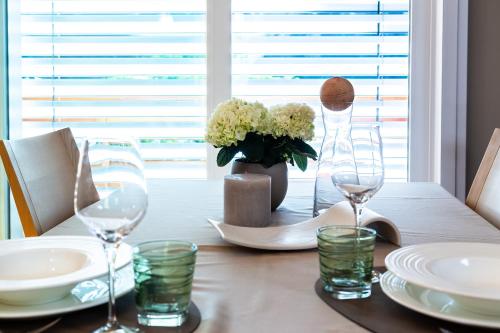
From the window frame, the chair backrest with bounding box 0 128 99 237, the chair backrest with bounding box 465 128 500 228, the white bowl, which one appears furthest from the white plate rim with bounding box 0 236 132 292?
Result: the window frame

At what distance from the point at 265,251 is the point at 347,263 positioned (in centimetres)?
32

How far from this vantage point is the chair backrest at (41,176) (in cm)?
154

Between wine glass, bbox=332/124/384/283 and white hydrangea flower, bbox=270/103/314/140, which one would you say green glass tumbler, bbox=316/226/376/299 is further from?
white hydrangea flower, bbox=270/103/314/140

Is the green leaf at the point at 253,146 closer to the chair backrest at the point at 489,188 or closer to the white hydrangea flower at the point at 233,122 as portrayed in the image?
the white hydrangea flower at the point at 233,122

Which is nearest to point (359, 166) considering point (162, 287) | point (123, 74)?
point (162, 287)

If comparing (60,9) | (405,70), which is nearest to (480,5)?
(405,70)

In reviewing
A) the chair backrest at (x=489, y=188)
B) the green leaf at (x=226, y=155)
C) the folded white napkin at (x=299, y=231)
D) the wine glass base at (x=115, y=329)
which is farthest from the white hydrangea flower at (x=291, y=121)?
the wine glass base at (x=115, y=329)

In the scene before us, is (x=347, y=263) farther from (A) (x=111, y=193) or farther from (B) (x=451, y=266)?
(A) (x=111, y=193)

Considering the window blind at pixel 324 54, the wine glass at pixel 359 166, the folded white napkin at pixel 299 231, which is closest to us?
the wine glass at pixel 359 166

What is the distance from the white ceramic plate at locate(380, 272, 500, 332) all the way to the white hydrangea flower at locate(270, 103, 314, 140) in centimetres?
68

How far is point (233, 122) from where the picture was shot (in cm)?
147

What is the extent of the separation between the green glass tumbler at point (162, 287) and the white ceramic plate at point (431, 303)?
262 mm

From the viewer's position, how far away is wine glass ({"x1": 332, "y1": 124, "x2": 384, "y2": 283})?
1038mm

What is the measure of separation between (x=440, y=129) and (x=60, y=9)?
1768 millimetres
